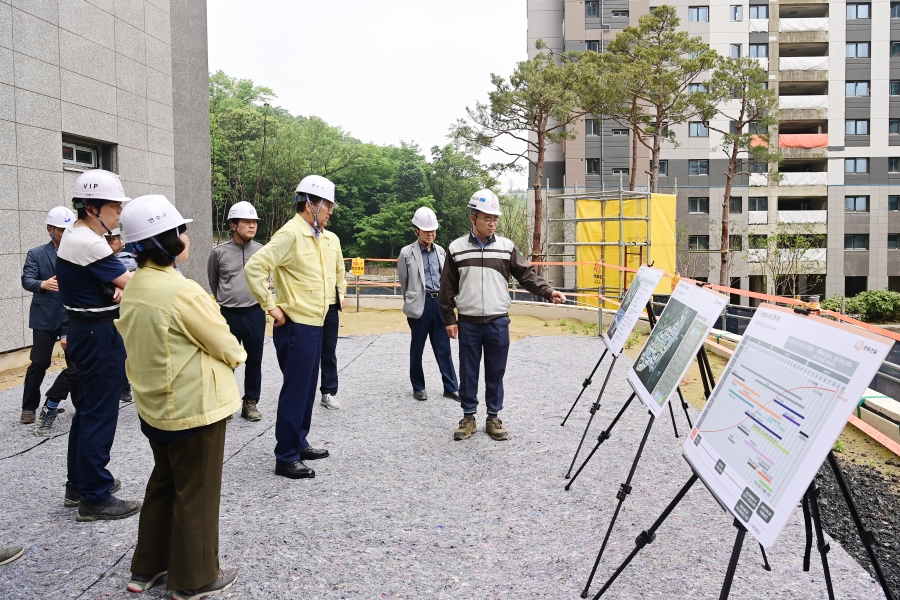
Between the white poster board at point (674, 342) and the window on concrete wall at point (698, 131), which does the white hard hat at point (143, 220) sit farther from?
the window on concrete wall at point (698, 131)

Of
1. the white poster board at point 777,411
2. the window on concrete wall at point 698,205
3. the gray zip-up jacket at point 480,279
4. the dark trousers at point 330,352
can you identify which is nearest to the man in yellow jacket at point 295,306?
the gray zip-up jacket at point 480,279

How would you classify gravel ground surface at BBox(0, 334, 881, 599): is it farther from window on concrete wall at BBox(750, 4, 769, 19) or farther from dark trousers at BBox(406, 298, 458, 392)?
window on concrete wall at BBox(750, 4, 769, 19)

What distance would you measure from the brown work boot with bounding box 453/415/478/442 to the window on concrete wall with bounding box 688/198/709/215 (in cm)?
3852

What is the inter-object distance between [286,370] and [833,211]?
43692mm

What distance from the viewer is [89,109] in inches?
431

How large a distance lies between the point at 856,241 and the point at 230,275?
143ft

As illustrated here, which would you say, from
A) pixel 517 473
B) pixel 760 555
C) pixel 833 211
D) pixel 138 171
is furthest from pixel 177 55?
pixel 833 211

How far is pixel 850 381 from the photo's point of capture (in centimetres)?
209

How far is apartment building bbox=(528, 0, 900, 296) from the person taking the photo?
40375mm

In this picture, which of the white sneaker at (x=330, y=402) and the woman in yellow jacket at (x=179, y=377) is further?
the white sneaker at (x=330, y=402)

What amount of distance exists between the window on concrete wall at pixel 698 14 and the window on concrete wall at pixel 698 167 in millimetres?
8654

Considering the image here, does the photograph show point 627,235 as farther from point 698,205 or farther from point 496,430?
point 698,205

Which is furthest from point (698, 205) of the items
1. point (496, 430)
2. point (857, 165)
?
point (496, 430)

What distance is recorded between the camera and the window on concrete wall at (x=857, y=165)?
41.4 metres
